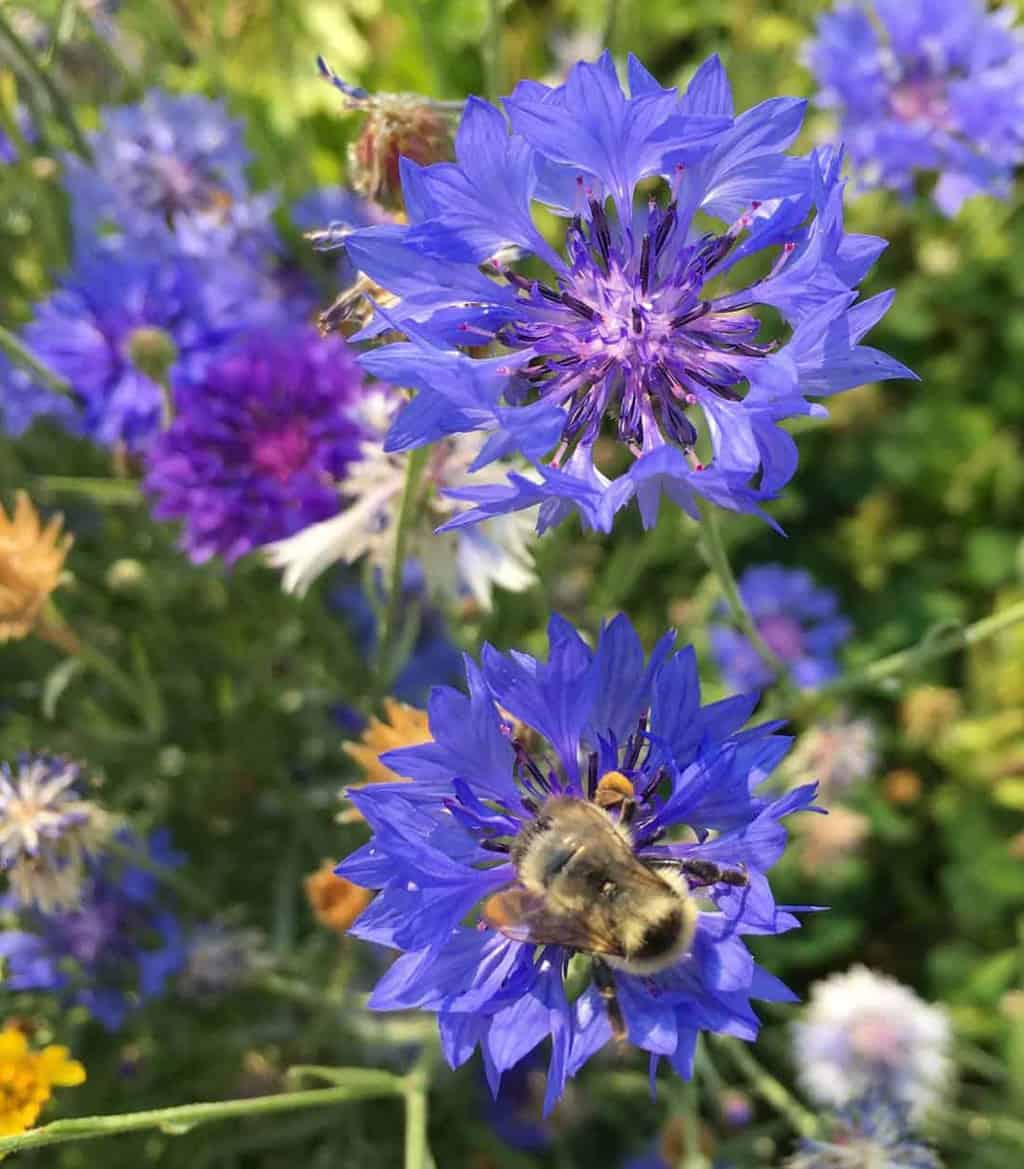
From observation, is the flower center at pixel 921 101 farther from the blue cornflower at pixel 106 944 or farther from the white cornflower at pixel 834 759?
the blue cornflower at pixel 106 944

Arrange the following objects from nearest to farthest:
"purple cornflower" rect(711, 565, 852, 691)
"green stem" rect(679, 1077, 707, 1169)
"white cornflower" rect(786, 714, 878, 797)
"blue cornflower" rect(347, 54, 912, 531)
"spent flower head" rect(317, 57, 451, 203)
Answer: "blue cornflower" rect(347, 54, 912, 531) → "spent flower head" rect(317, 57, 451, 203) → "green stem" rect(679, 1077, 707, 1169) → "white cornflower" rect(786, 714, 878, 797) → "purple cornflower" rect(711, 565, 852, 691)

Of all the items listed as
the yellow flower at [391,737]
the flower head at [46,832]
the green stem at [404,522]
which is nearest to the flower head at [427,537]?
the green stem at [404,522]

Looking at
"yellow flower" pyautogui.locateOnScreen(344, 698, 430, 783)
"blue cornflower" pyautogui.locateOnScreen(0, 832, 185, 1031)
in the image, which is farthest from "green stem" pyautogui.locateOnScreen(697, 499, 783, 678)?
"blue cornflower" pyautogui.locateOnScreen(0, 832, 185, 1031)

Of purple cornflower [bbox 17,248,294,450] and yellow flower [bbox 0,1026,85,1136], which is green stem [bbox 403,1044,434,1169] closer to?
yellow flower [bbox 0,1026,85,1136]

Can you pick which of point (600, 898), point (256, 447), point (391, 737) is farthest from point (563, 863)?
point (256, 447)

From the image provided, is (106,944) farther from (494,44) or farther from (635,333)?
(494,44)

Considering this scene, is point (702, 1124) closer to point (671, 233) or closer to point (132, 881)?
point (132, 881)

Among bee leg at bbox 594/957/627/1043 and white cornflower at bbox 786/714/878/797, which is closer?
bee leg at bbox 594/957/627/1043
